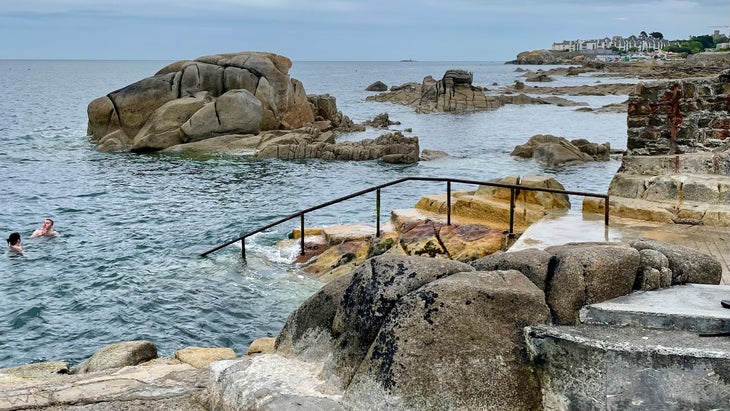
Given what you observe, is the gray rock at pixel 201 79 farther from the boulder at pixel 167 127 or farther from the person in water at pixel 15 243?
the person in water at pixel 15 243

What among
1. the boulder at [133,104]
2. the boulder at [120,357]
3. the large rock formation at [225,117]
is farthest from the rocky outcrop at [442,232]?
the boulder at [133,104]

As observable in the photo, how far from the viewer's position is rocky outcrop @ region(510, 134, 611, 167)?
34250 mm

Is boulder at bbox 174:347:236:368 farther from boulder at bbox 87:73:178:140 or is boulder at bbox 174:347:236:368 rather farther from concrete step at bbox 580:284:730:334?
boulder at bbox 87:73:178:140

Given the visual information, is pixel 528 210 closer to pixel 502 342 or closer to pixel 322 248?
pixel 322 248

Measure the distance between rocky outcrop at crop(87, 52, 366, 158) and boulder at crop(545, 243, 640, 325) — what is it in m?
32.4

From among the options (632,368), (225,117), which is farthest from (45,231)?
(225,117)

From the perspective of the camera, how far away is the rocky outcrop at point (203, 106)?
124ft

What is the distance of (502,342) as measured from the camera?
16.7 feet

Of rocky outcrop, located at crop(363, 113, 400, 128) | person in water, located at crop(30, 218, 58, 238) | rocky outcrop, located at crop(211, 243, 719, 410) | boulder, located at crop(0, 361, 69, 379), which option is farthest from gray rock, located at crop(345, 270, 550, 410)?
rocky outcrop, located at crop(363, 113, 400, 128)

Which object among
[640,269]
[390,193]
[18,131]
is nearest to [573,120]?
[390,193]

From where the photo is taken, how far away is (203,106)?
1497 inches

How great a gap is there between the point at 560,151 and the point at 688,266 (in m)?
29.3

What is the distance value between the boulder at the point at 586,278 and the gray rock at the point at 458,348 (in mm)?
163

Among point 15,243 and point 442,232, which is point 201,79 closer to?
point 15,243
